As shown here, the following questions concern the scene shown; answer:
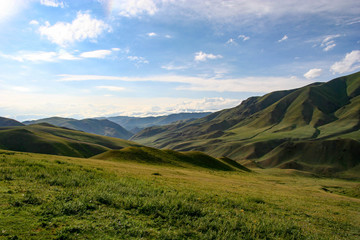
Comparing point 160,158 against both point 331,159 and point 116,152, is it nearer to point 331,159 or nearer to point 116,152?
point 116,152

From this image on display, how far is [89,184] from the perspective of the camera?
1666 cm

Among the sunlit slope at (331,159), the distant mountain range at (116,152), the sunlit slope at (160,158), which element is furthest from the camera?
the sunlit slope at (331,159)

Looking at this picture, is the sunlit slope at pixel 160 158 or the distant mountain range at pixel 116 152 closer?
the sunlit slope at pixel 160 158

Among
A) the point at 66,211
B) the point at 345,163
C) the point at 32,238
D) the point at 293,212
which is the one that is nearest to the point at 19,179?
the point at 66,211

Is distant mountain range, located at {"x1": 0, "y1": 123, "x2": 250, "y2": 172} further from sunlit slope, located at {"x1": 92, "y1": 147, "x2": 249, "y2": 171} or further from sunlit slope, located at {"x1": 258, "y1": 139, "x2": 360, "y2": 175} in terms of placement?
sunlit slope, located at {"x1": 258, "y1": 139, "x2": 360, "y2": 175}

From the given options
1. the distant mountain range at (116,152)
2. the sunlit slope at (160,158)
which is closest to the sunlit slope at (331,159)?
the distant mountain range at (116,152)

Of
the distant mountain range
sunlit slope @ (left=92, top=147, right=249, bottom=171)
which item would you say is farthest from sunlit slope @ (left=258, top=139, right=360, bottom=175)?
sunlit slope @ (left=92, top=147, right=249, bottom=171)

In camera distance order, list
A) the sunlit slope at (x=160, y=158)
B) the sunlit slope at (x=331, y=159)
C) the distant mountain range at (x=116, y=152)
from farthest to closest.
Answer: the sunlit slope at (x=331, y=159) → the distant mountain range at (x=116, y=152) → the sunlit slope at (x=160, y=158)

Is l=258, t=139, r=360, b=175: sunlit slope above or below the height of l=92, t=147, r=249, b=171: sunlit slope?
below

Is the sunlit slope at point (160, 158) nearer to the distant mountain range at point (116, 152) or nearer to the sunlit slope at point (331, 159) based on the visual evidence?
the distant mountain range at point (116, 152)

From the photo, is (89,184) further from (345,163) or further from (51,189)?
(345,163)

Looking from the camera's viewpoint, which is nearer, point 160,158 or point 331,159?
point 160,158

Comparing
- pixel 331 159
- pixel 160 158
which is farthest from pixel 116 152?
pixel 331 159

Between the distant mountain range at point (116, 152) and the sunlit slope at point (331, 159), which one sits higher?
the distant mountain range at point (116, 152)
